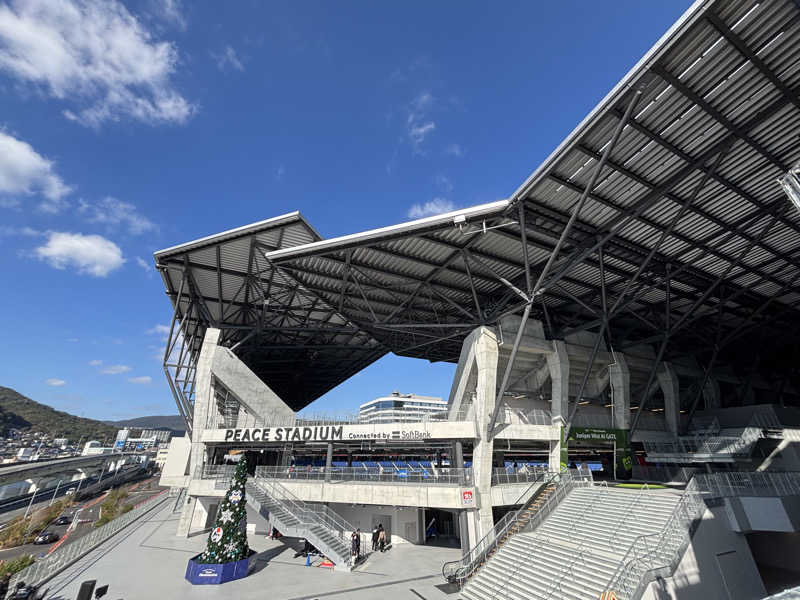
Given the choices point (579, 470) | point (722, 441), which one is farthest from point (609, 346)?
point (579, 470)

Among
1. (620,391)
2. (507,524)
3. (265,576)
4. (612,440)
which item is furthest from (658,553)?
(620,391)

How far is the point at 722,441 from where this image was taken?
123ft

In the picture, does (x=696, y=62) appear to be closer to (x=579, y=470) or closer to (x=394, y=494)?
(x=579, y=470)

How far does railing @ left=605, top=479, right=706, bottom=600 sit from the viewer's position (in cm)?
1525

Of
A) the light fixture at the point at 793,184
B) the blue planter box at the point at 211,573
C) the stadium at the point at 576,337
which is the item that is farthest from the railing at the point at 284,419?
the light fixture at the point at 793,184

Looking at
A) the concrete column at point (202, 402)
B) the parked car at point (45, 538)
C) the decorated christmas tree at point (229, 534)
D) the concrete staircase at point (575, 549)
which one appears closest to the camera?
the concrete staircase at point (575, 549)

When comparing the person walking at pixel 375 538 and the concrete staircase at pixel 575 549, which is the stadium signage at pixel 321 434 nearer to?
the person walking at pixel 375 538

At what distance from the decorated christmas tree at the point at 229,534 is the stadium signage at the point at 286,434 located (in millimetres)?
9718

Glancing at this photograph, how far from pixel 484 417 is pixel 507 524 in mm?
7377

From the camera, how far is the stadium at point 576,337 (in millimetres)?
17375

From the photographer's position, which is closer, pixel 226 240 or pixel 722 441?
pixel 226 240

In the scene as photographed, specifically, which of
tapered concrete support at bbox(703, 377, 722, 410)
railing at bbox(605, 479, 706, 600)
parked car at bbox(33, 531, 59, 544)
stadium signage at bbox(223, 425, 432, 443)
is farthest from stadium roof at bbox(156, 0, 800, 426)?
parked car at bbox(33, 531, 59, 544)

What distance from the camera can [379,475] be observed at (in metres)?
29.2

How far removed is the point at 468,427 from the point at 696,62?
24.4 m
